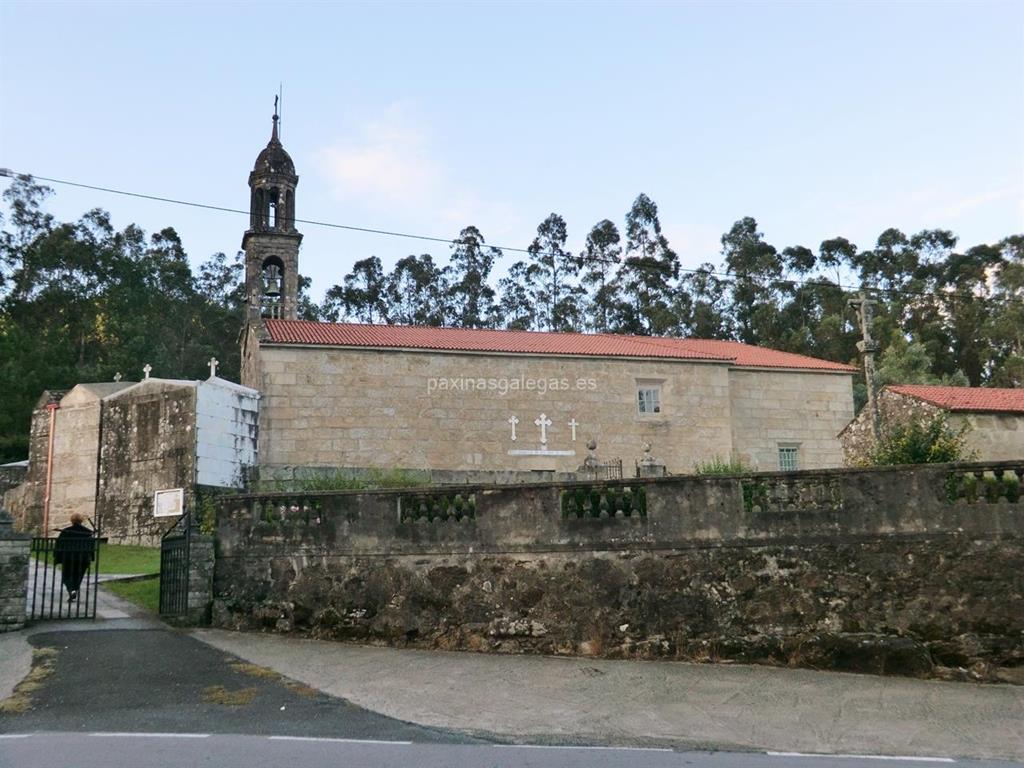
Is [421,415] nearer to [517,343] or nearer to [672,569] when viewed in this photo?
[517,343]

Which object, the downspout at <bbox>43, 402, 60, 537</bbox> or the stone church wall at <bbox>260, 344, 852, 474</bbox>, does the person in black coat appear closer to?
the stone church wall at <bbox>260, 344, 852, 474</bbox>

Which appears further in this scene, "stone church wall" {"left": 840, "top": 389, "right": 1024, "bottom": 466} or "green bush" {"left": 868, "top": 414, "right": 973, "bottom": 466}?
"stone church wall" {"left": 840, "top": 389, "right": 1024, "bottom": 466}

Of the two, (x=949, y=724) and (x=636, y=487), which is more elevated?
(x=636, y=487)

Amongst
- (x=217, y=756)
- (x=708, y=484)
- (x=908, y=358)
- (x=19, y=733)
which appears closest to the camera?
(x=217, y=756)

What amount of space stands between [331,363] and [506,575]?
19.0m

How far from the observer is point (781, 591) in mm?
11883

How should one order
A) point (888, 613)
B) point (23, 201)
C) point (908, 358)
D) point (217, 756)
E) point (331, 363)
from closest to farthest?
point (217, 756) → point (888, 613) → point (331, 363) → point (908, 358) → point (23, 201)

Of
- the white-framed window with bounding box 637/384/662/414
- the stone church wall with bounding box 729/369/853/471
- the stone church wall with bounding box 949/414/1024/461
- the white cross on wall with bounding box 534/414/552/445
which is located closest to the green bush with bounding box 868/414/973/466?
the stone church wall with bounding box 949/414/1024/461

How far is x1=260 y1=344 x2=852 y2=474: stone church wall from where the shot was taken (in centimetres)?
2991

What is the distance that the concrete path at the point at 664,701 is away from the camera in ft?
27.7

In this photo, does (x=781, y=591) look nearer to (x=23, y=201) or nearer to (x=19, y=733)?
(x=19, y=733)

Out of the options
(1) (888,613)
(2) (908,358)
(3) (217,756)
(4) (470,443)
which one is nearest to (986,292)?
(2) (908,358)

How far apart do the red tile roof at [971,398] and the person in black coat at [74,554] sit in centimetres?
2191

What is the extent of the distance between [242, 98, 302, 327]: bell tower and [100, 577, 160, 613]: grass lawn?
703 inches
